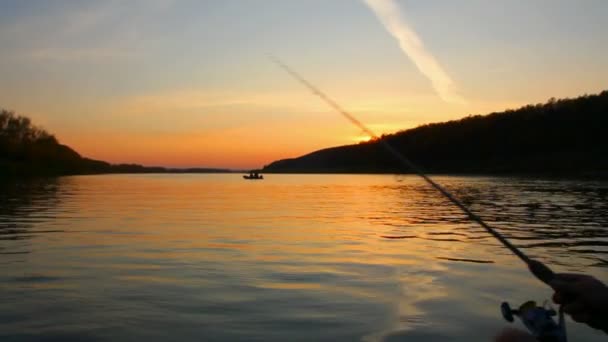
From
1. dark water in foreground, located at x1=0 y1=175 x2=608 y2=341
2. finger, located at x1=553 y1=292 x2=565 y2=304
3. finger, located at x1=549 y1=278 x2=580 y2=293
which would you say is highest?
finger, located at x1=549 y1=278 x2=580 y2=293

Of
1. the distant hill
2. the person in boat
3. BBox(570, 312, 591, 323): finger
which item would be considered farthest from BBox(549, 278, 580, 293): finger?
the distant hill

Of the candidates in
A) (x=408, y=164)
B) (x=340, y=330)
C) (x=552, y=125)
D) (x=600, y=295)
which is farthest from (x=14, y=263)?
(x=552, y=125)

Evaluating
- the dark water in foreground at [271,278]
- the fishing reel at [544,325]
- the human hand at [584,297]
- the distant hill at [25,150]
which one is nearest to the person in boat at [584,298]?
the human hand at [584,297]

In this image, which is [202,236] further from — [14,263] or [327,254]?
[14,263]

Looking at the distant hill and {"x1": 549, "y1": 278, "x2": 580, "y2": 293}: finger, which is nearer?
{"x1": 549, "y1": 278, "x2": 580, "y2": 293}: finger

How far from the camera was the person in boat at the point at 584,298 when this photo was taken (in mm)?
3829

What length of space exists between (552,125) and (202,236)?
609 feet

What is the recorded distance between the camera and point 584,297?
3869mm

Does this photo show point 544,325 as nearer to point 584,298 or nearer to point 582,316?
point 582,316

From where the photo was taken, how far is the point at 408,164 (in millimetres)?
5953

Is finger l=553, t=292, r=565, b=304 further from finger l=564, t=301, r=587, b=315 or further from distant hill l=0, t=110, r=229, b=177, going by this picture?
distant hill l=0, t=110, r=229, b=177

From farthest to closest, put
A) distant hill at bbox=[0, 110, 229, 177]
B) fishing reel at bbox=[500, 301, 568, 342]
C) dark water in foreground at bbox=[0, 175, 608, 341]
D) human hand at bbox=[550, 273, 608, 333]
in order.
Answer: distant hill at bbox=[0, 110, 229, 177], dark water in foreground at bbox=[0, 175, 608, 341], fishing reel at bbox=[500, 301, 568, 342], human hand at bbox=[550, 273, 608, 333]

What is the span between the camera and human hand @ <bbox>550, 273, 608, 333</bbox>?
151 inches

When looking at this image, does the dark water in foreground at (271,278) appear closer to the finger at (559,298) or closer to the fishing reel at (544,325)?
the fishing reel at (544,325)
